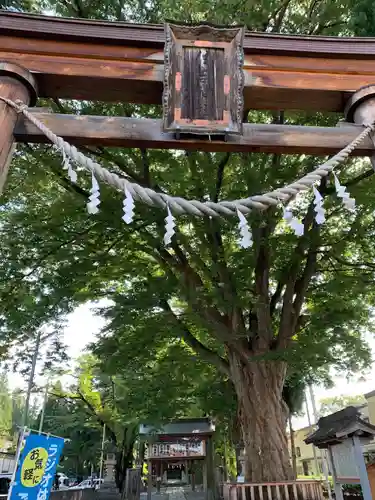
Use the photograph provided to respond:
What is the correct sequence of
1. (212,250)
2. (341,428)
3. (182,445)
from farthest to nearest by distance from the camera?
(182,445) < (212,250) < (341,428)

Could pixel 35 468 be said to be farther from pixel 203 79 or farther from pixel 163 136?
pixel 203 79

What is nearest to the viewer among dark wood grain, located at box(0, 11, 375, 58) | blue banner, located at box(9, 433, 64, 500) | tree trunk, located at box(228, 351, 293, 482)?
dark wood grain, located at box(0, 11, 375, 58)

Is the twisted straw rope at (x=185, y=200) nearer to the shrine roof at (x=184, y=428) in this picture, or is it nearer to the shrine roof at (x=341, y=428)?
the shrine roof at (x=341, y=428)

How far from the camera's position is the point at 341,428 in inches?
254

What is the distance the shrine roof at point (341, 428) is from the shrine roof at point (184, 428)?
29.5 ft

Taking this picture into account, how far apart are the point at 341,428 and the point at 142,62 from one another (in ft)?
20.7

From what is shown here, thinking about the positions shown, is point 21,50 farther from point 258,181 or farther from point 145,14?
point 145,14

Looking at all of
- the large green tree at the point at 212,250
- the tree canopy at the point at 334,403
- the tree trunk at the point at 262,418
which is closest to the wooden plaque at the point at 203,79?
the large green tree at the point at 212,250

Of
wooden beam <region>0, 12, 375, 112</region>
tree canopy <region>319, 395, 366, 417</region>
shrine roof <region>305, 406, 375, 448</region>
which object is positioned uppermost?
tree canopy <region>319, 395, 366, 417</region>

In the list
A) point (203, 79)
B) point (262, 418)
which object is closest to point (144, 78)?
point (203, 79)

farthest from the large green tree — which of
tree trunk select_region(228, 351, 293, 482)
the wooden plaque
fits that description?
the wooden plaque

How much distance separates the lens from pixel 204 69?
2.85 m

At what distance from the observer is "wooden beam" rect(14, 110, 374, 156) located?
9.02 ft

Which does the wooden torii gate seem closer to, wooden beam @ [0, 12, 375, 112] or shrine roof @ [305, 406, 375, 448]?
wooden beam @ [0, 12, 375, 112]
